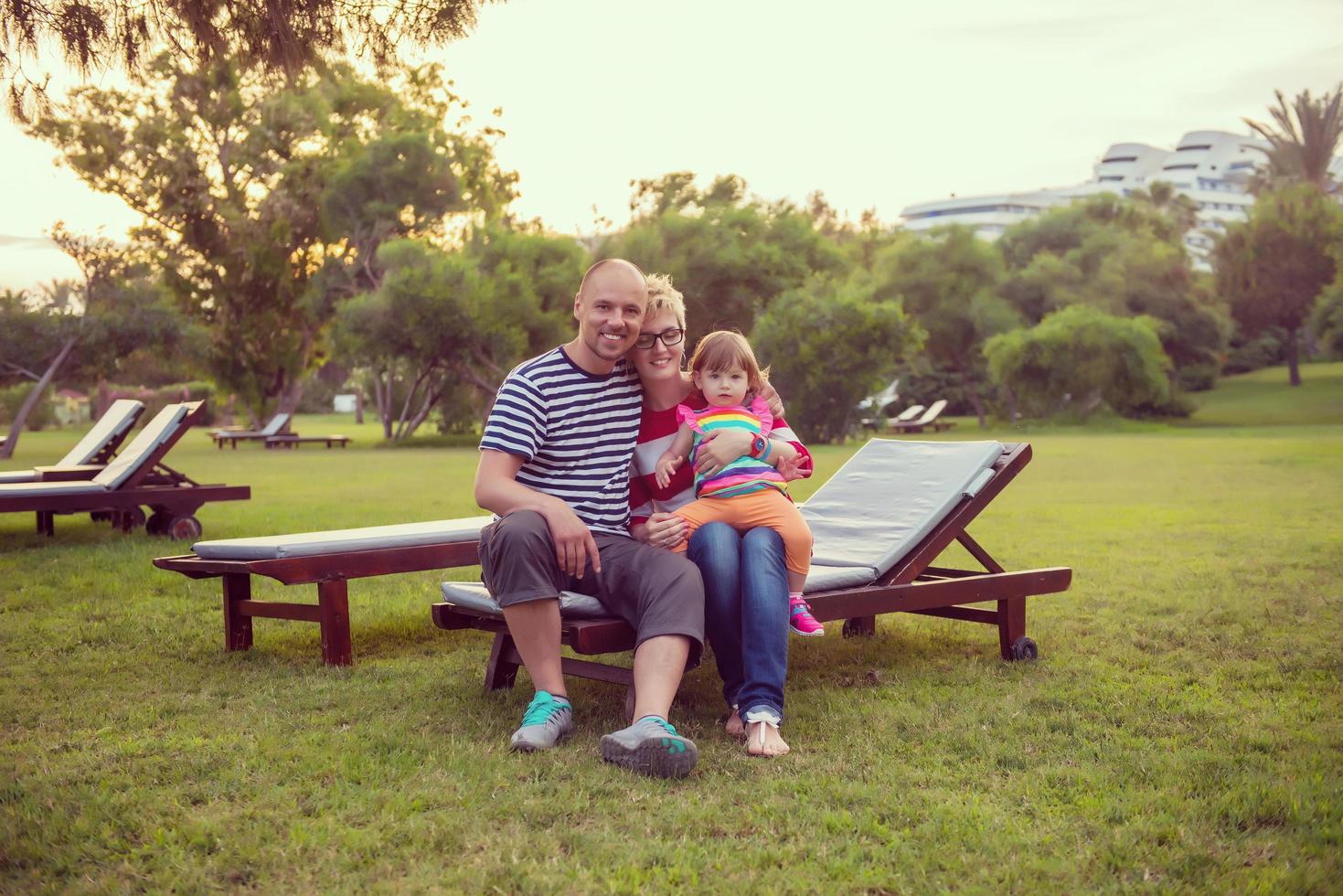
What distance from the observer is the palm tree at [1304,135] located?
6072 centimetres

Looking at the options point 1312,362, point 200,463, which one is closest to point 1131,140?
point 1312,362

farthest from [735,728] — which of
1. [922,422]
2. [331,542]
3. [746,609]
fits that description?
[922,422]

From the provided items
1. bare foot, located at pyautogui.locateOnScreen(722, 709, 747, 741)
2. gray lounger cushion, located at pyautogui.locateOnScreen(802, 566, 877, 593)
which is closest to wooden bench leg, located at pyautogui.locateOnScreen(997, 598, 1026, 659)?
gray lounger cushion, located at pyautogui.locateOnScreen(802, 566, 877, 593)

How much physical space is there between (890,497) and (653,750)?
95.5 inches

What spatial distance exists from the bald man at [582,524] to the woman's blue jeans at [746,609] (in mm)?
110

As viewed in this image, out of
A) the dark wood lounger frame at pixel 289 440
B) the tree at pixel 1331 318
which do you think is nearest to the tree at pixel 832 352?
the dark wood lounger frame at pixel 289 440

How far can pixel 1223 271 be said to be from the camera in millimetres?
43156

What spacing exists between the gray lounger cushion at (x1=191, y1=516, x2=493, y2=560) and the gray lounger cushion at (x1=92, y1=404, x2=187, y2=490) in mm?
4381

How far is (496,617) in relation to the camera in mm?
4078

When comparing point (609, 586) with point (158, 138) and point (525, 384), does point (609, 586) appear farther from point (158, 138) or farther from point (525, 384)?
point (158, 138)

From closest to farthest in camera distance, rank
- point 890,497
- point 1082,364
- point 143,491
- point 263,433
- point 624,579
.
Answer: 1. point 624,579
2. point 890,497
3. point 143,491
4. point 263,433
5. point 1082,364

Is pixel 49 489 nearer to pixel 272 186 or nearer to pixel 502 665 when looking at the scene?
pixel 502 665

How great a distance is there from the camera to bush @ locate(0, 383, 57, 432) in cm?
3831

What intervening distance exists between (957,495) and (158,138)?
1208 inches
